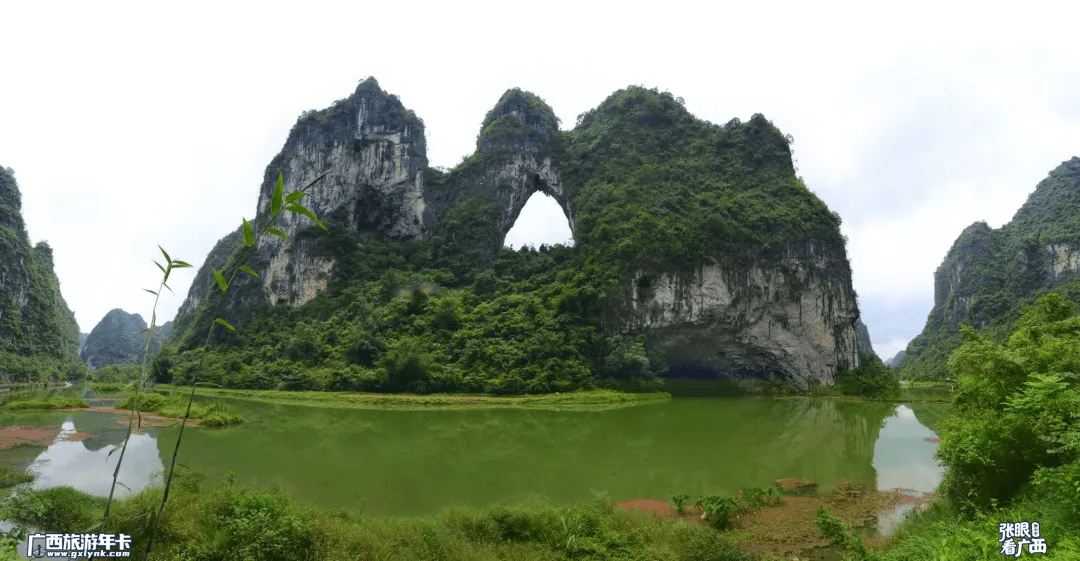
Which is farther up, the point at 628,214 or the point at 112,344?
the point at 628,214

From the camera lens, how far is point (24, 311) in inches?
1853

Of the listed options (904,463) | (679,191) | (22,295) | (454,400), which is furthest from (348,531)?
(22,295)

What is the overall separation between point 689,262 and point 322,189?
107 ft

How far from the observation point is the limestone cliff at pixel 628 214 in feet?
109

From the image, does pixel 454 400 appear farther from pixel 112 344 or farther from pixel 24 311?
pixel 112 344

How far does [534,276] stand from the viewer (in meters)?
39.2

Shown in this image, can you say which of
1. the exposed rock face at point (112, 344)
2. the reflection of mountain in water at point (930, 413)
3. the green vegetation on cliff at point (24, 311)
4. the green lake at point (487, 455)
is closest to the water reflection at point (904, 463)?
the green lake at point (487, 455)

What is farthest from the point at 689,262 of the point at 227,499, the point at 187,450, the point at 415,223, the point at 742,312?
the point at 227,499

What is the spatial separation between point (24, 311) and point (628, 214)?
56004 millimetres

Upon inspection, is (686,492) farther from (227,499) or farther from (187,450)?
(187,450)

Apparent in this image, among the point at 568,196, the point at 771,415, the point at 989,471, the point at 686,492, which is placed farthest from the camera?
the point at 568,196

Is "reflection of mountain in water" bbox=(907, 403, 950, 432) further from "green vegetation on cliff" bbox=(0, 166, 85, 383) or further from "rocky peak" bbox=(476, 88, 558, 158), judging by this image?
"green vegetation on cliff" bbox=(0, 166, 85, 383)

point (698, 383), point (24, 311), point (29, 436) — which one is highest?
point (24, 311)

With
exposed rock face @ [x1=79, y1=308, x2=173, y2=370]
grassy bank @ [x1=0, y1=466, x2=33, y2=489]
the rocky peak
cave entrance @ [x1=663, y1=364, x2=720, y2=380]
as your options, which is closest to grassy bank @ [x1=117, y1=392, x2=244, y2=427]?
grassy bank @ [x1=0, y1=466, x2=33, y2=489]
